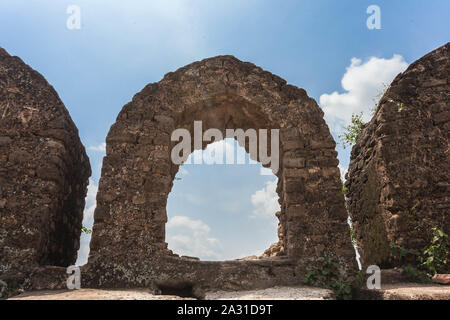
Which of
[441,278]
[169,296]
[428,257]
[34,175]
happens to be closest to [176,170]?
[34,175]

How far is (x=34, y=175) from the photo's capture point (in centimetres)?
428

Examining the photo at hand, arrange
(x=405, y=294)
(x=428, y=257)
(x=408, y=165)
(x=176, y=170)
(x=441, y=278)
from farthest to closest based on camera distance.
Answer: (x=176, y=170), (x=408, y=165), (x=428, y=257), (x=441, y=278), (x=405, y=294)

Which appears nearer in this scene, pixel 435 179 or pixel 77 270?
pixel 77 270

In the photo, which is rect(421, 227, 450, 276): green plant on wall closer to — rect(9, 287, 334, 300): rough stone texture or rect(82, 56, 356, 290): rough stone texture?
rect(82, 56, 356, 290): rough stone texture

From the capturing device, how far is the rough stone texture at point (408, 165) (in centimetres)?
453

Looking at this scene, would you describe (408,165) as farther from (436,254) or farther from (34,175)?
(34,175)

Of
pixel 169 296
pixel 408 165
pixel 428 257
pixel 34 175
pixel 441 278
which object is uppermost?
pixel 408 165

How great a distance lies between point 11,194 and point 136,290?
2007mm

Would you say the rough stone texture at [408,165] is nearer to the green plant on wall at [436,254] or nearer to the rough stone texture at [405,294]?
the green plant on wall at [436,254]

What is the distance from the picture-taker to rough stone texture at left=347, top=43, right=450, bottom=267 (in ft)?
14.9

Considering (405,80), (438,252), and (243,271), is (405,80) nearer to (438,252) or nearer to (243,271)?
(438,252)

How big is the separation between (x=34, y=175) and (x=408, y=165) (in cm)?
512
